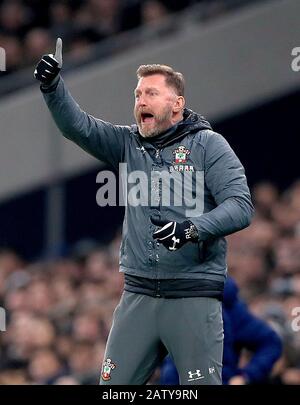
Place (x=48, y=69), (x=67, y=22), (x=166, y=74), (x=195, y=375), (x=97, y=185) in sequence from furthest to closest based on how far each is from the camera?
(x=67, y=22) < (x=97, y=185) < (x=166, y=74) < (x=195, y=375) < (x=48, y=69)

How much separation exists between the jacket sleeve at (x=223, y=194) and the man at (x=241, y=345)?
3.21 ft

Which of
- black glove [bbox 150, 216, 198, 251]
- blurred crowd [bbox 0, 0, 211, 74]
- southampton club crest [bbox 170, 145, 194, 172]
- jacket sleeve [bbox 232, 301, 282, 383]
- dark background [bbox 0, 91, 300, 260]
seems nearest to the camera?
black glove [bbox 150, 216, 198, 251]

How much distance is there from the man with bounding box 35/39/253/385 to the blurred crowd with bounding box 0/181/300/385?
2359 millimetres

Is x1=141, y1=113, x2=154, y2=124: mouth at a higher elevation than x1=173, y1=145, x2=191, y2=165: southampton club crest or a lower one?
higher

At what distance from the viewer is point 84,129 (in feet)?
16.4

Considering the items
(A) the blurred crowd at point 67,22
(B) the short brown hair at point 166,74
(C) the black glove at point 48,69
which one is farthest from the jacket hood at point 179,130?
(A) the blurred crowd at point 67,22

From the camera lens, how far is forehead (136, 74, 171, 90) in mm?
4941

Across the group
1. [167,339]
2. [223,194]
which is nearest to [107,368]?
[167,339]

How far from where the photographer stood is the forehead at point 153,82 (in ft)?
16.2

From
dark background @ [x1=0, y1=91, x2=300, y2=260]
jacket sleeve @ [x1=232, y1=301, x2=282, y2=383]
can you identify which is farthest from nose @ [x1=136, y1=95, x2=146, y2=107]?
dark background @ [x1=0, y1=91, x2=300, y2=260]

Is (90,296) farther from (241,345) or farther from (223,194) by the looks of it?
(223,194)

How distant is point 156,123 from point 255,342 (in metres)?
1.49

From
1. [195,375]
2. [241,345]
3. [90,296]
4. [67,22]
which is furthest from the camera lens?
[67,22]

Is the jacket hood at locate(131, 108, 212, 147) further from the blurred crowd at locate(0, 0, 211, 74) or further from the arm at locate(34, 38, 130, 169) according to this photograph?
the blurred crowd at locate(0, 0, 211, 74)
